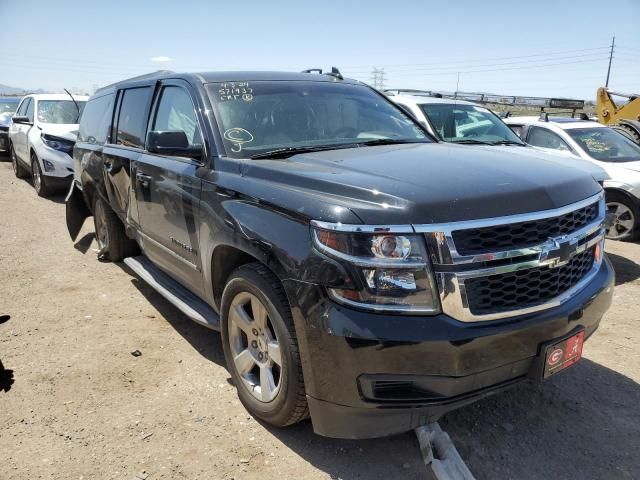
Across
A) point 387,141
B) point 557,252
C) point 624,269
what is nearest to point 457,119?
point 624,269

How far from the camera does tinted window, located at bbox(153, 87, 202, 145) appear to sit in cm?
359

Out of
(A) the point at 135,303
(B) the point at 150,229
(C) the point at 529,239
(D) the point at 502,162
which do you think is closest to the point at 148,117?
(B) the point at 150,229

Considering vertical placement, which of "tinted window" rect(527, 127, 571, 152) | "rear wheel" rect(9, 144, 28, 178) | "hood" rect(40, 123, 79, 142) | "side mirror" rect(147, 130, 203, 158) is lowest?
"rear wheel" rect(9, 144, 28, 178)

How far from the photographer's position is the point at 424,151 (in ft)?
10.6

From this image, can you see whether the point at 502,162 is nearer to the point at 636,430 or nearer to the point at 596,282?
the point at 596,282

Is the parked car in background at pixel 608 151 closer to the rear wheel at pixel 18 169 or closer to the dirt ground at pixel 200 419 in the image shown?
the dirt ground at pixel 200 419

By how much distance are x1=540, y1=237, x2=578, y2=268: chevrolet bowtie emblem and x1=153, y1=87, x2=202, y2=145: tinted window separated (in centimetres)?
217

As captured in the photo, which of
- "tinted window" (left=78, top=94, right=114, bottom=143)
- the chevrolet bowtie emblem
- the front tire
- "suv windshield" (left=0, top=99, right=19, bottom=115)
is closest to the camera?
the chevrolet bowtie emblem

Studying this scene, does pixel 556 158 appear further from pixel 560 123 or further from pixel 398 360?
pixel 560 123

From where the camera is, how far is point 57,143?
9898 mm

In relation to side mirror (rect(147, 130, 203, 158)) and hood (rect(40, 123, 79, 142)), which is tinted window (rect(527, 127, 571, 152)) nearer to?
side mirror (rect(147, 130, 203, 158))

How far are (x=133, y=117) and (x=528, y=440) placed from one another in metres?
3.91

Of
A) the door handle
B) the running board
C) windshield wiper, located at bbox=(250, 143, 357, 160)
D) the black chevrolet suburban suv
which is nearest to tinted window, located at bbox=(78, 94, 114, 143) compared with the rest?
the door handle

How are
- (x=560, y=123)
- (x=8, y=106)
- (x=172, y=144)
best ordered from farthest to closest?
1. (x=8, y=106)
2. (x=560, y=123)
3. (x=172, y=144)
